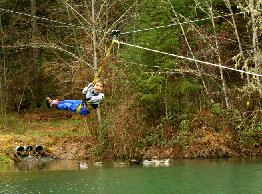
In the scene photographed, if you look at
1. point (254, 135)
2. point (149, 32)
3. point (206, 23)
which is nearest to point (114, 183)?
point (254, 135)

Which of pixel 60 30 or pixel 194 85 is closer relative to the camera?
pixel 194 85

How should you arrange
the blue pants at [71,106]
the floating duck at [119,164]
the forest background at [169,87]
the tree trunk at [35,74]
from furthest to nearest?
the tree trunk at [35,74] < the forest background at [169,87] < the floating duck at [119,164] < the blue pants at [71,106]

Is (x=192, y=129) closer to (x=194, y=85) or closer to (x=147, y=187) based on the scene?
(x=194, y=85)

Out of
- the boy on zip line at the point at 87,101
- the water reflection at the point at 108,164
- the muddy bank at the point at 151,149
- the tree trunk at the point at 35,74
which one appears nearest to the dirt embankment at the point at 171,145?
the muddy bank at the point at 151,149

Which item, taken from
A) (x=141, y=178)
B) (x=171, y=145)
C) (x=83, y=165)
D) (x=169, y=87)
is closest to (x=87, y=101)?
(x=141, y=178)

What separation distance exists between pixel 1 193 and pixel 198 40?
12.2m

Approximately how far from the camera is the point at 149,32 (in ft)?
80.6

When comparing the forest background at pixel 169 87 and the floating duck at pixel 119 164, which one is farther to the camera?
the forest background at pixel 169 87

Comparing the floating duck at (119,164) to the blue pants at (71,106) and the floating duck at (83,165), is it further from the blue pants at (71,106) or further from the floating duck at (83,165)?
the blue pants at (71,106)

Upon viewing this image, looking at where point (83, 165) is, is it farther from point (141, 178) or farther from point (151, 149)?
point (141, 178)

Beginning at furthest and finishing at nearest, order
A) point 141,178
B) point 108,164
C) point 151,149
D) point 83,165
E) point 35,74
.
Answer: point 35,74
point 151,149
point 108,164
point 83,165
point 141,178

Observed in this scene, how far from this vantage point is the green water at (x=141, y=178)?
16094 mm

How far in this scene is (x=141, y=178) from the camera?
1820 cm

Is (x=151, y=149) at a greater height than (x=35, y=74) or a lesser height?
lesser
